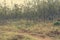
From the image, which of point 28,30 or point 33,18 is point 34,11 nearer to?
point 33,18

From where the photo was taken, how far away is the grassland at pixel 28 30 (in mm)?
12433

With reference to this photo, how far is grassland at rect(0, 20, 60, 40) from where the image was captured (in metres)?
12.4

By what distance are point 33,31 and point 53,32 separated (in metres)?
1.26

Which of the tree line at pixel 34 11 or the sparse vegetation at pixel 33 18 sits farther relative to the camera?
the tree line at pixel 34 11

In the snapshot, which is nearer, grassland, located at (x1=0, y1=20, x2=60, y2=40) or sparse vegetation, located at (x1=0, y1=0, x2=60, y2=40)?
grassland, located at (x1=0, y1=20, x2=60, y2=40)

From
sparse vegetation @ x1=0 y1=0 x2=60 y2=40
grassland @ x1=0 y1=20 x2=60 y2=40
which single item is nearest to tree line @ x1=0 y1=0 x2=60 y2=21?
sparse vegetation @ x1=0 y1=0 x2=60 y2=40

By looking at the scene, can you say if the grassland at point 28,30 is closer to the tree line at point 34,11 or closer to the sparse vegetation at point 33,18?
the sparse vegetation at point 33,18

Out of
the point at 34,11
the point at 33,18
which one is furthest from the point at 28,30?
the point at 34,11

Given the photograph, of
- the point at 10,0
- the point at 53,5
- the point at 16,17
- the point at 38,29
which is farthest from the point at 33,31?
the point at 10,0

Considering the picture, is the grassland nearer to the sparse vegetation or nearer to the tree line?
the sparse vegetation

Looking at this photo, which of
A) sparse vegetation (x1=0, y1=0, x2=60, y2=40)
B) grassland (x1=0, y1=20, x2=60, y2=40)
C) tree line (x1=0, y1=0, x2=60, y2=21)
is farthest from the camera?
tree line (x1=0, y1=0, x2=60, y2=21)

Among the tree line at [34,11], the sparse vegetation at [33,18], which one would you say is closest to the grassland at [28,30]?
the sparse vegetation at [33,18]

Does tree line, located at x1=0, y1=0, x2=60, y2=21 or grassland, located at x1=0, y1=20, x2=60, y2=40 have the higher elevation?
tree line, located at x1=0, y1=0, x2=60, y2=21

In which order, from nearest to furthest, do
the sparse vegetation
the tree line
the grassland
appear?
the grassland < the sparse vegetation < the tree line
